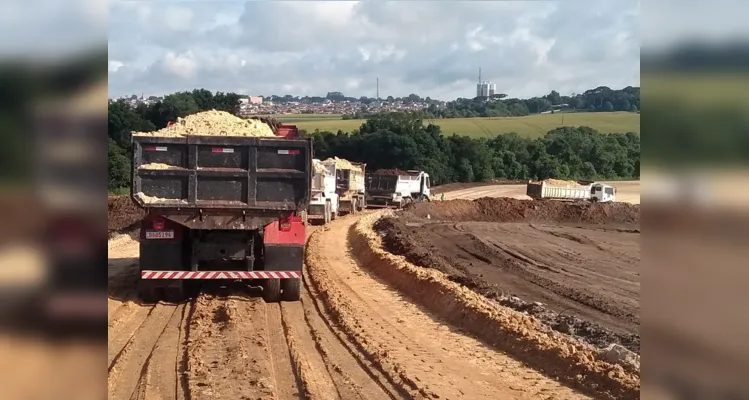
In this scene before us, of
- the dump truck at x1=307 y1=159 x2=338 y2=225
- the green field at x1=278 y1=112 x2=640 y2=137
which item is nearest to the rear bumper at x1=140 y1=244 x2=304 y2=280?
the dump truck at x1=307 y1=159 x2=338 y2=225

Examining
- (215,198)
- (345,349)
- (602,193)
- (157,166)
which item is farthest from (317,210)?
(602,193)

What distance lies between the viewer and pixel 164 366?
765 cm

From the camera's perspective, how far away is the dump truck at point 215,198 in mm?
A: 10344

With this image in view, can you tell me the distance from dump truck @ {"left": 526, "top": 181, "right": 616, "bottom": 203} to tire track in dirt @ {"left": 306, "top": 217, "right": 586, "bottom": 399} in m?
35.9

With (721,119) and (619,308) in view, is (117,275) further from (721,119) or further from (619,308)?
(721,119)

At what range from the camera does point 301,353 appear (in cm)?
834

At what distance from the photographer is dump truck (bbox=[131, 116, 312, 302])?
Answer: 407 inches

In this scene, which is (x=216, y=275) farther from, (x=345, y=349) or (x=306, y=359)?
(x=306, y=359)

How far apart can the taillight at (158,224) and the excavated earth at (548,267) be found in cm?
563

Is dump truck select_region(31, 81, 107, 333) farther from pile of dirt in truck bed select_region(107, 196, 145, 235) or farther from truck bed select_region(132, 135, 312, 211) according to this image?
pile of dirt in truck bed select_region(107, 196, 145, 235)

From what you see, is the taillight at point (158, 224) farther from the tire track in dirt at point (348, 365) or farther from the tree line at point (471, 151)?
the tree line at point (471, 151)

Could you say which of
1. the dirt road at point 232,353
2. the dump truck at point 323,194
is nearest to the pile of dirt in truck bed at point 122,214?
the dump truck at point 323,194

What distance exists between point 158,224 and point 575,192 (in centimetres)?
4118

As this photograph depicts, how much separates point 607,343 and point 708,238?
7023 millimetres
